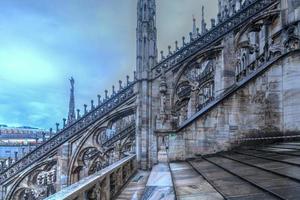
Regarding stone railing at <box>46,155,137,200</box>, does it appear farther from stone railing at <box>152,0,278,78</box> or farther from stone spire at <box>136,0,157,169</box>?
stone railing at <box>152,0,278,78</box>

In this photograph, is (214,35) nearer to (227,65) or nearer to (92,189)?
(227,65)

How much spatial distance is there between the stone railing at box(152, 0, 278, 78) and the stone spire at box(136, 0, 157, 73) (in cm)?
51

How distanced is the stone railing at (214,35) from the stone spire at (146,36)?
1.67 feet

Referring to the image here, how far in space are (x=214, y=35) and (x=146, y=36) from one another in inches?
124

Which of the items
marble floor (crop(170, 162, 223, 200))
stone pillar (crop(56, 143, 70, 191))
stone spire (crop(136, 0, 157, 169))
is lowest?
stone pillar (crop(56, 143, 70, 191))

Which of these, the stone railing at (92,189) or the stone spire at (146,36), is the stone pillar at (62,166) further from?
the stone railing at (92,189)

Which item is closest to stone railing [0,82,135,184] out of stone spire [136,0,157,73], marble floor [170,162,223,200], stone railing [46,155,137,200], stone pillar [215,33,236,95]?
stone spire [136,0,157,73]

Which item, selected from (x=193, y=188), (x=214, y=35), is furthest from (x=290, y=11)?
(x=193, y=188)

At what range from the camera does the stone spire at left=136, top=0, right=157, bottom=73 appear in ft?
43.0

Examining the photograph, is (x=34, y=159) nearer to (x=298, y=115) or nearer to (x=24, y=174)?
(x=24, y=174)

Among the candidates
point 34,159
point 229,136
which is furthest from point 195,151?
point 34,159

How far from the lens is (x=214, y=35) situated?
13.2 meters

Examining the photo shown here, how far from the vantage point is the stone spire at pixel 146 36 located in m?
13.1

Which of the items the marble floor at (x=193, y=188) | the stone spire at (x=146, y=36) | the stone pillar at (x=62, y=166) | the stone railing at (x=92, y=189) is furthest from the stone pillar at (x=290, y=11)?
the stone pillar at (x=62, y=166)
